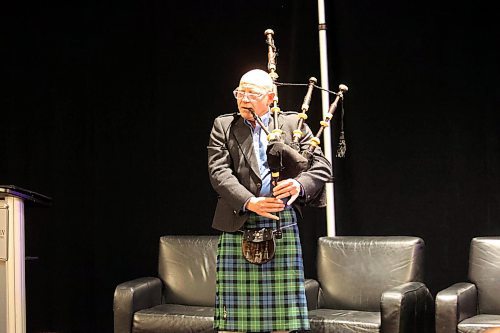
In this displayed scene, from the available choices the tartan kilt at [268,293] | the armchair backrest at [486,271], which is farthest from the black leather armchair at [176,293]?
the armchair backrest at [486,271]

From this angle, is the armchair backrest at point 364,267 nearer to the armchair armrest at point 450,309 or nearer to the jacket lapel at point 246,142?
the armchair armrest at point 450,309

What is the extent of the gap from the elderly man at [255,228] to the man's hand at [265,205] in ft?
0.23

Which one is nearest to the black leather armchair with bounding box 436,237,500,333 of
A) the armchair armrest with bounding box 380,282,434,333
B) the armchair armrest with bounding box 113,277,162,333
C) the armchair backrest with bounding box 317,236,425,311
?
the armchair armrest with bounding box 380,282,434,333

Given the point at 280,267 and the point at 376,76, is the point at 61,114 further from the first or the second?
the point at 280,267

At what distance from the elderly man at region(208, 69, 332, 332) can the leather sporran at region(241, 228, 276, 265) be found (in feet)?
0.08

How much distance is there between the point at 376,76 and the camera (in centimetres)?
513

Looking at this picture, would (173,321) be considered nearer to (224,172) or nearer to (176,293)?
(176,293)

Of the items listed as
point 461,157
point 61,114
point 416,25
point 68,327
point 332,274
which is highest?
point 416,25

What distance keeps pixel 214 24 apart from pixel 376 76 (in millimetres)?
1205

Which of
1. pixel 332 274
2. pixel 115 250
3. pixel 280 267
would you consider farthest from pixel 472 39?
pixel 115 250

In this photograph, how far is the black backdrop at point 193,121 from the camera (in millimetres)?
4930

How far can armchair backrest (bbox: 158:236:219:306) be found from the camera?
5.05m

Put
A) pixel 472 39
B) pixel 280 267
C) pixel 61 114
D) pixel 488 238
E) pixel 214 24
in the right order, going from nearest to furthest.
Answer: pixel 280 267
pixel 488 238
pixel 472 39
pixel 214 24
pixel 61 114

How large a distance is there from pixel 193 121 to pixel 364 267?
1.65 meters
